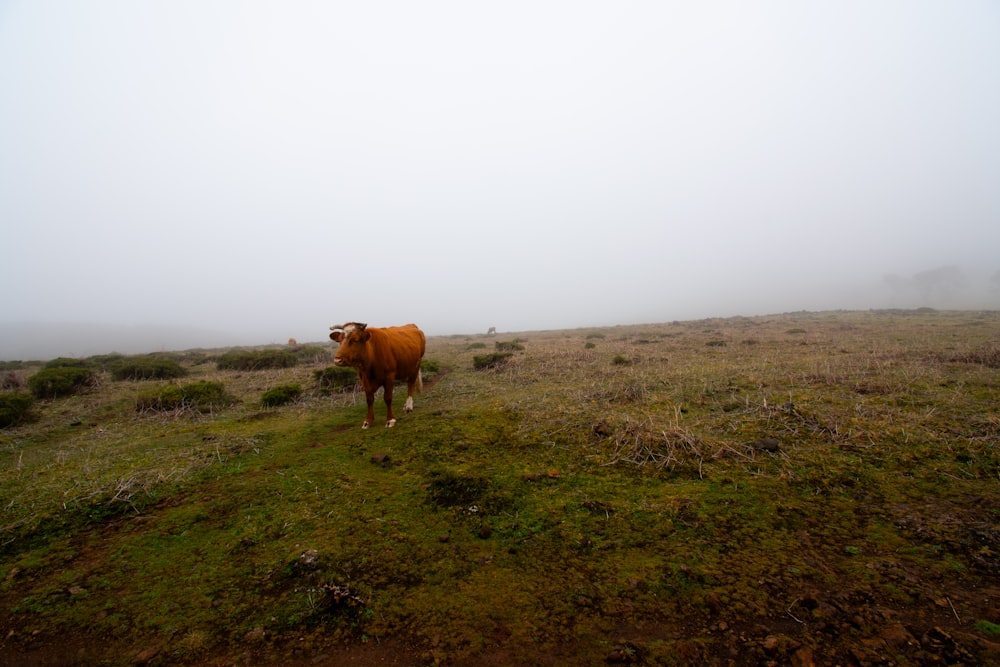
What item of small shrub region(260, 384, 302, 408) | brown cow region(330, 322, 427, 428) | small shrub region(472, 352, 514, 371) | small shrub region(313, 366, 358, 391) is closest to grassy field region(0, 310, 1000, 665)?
brown cow region(330, 322, 427, 428)

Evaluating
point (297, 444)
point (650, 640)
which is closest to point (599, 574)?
point (650, 640)

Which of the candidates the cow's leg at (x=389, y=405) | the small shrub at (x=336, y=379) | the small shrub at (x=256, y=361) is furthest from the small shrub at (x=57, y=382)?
the cow's leg at (x=389, y=405)

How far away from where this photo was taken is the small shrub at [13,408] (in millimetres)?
9055

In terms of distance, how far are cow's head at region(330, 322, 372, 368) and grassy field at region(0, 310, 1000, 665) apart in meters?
1.57

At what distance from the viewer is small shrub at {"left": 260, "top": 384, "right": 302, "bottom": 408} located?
10.8 meters

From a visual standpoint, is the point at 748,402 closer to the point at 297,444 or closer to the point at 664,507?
the point at 664,507

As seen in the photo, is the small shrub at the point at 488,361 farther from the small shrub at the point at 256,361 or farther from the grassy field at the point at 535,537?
the small shrub at the point at 256,361

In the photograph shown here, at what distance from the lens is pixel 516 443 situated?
6973mm

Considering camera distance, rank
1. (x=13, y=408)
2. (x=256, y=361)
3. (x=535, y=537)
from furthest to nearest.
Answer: (x=256, y=361) < (x=13, y=408) < (x=535, y=537)

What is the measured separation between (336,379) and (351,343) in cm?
502

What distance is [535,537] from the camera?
14.4ft

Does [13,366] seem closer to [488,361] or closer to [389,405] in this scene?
[488,361]

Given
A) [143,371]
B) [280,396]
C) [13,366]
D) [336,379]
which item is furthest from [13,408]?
[13,366]

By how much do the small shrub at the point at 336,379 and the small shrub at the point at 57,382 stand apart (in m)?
7.40
